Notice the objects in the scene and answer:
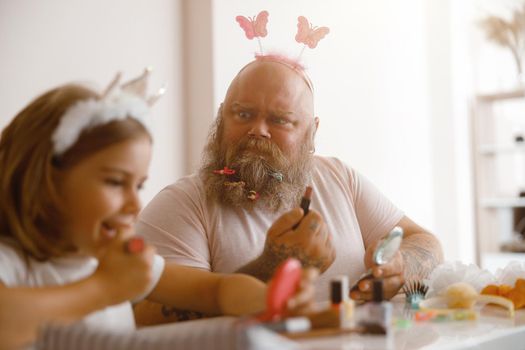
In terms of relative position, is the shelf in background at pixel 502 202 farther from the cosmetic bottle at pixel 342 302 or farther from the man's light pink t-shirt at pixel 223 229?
the cosmetic bottle at pixel 342 302

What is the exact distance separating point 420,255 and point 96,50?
177 cm

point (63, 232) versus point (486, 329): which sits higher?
point (63, 232)

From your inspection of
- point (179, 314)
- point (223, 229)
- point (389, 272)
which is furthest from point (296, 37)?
point (179, 314)

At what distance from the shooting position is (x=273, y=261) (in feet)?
3.90

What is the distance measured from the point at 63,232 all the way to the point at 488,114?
389 centimetres

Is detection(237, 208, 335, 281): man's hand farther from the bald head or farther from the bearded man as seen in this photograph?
the bald head

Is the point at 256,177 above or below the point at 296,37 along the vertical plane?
below

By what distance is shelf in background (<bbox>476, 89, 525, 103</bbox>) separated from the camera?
12.9 feet

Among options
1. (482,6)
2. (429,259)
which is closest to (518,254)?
(482,6)

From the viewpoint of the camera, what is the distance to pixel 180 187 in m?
1.50

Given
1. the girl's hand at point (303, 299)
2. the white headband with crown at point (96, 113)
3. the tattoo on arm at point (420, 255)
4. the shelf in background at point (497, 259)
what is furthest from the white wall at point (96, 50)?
the shelf in background at point (497, 259)

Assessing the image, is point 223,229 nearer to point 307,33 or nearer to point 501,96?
point 307,33

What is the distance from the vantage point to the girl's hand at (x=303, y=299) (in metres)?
0.70

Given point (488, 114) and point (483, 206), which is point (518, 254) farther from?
point (488, 114)
